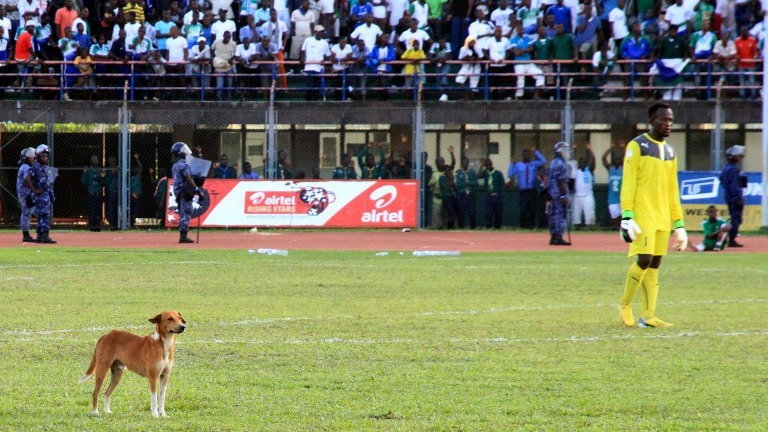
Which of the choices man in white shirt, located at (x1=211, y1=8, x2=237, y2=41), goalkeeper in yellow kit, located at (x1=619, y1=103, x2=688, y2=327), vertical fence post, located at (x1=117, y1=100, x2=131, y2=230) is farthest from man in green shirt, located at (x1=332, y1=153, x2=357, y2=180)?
goalkeeper in yellow kit, located at (x1=619, y1=103, x2=688, y2=327)

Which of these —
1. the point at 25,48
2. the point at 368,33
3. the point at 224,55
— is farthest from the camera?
the point at 25,48

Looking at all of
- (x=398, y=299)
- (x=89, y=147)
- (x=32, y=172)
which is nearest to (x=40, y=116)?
(x=89, y=147)

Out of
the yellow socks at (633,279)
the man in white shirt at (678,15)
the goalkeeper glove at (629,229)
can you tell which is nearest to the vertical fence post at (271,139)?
the man in white shirt at (678,15)

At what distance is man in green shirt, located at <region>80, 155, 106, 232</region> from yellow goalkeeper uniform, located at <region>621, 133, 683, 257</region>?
2071 cm

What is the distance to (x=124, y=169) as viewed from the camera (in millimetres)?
30953

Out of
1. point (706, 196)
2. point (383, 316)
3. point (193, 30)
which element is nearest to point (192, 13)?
point (193, 30)

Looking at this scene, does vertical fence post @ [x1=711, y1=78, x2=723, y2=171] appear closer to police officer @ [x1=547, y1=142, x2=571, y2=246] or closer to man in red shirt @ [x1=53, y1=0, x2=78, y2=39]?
police officer @ [x1=547, y1=142, x2=571, y2=246]

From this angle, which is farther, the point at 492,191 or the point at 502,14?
the point at 502,14

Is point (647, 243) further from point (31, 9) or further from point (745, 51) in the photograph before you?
point (31, 9)

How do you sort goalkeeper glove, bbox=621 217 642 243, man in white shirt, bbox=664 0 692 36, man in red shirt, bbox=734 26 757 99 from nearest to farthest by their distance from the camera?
goalkeeper glove, bbox=621 217 642 243 → man in red shirt, bbox=734 26 757 99 → man in white shirt, bbox=664 0 692 36

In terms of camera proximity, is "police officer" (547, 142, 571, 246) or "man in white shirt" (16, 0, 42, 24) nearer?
"police officer" (547, 142, 571, 246)

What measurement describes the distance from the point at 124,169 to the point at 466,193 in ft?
26.2

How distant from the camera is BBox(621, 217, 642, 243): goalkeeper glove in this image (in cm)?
1184

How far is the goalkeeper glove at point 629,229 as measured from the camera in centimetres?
1184
